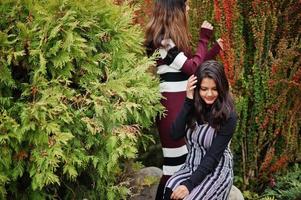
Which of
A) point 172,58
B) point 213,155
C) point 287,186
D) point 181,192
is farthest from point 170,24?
point 287,186

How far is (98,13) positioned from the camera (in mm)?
3340

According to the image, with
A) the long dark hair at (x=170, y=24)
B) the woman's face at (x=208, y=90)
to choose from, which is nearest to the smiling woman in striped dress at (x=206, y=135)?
the woman's face at (x=208, y=90)

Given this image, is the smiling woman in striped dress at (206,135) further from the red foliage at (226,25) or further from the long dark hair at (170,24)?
the red foliage at (226,25)

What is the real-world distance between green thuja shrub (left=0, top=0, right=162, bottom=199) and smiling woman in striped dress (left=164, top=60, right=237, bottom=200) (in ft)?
1.01

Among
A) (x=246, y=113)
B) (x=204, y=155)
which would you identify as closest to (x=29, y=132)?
(x=204, y=155)

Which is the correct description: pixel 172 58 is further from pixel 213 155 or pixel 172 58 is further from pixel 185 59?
pixel 213 155

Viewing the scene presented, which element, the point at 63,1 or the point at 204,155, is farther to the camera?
the point at 204,155

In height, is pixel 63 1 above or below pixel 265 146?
above

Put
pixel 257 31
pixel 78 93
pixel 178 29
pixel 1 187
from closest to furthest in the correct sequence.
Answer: pixel 1 187 < pixel 78 93 < pixel 178 29 < pixel 257 31

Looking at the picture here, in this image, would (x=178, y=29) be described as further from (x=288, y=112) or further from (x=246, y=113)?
(x=288, y=112)

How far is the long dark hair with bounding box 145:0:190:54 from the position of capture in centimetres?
377

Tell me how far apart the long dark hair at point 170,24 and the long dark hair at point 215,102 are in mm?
420

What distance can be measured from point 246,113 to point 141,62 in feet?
4.16

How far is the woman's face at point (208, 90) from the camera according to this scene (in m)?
3.38
